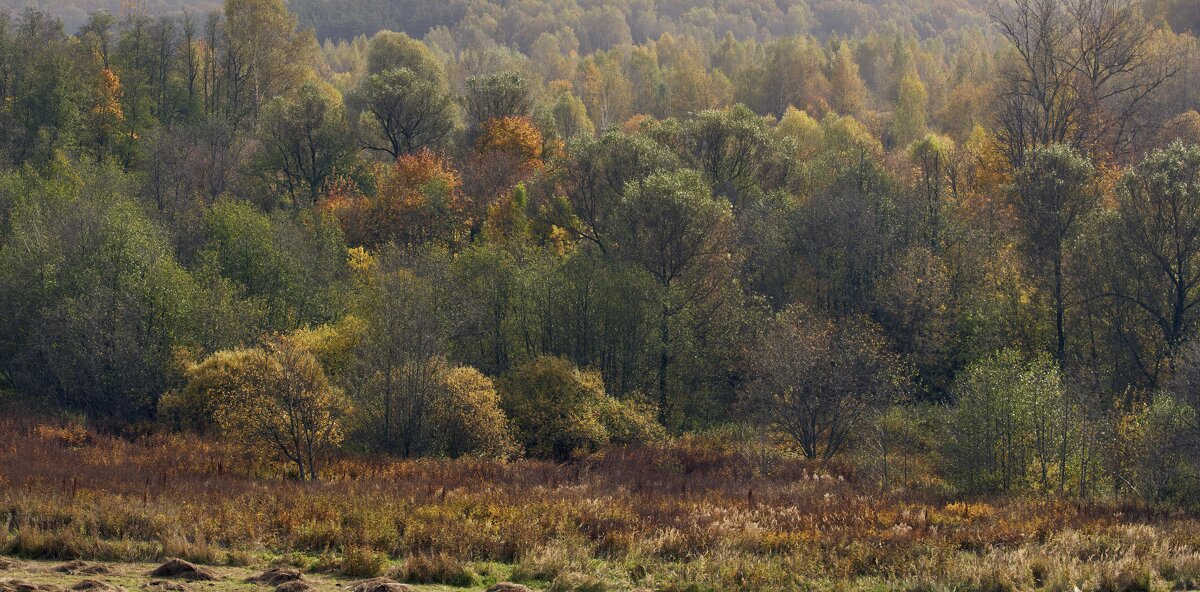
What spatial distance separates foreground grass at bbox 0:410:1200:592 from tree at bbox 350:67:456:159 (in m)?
41.8

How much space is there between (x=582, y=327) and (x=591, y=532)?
963 inches

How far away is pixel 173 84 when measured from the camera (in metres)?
82.7

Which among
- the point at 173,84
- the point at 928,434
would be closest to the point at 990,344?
the point at 928,434

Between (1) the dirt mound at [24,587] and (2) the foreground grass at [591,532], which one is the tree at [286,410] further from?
(1) the dirt mound at [24,587]

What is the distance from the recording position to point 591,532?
83.1 ft

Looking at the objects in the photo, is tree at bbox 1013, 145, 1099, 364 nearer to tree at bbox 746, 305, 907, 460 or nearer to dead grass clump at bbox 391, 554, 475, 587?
tree at bbox 746, 305, 907, 460

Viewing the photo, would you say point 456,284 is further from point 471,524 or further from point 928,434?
point 471,524

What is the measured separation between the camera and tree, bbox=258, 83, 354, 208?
69.8 m

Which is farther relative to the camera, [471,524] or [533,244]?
[533,244]

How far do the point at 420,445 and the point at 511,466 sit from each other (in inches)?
155

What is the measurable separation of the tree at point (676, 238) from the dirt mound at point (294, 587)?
30533 millimetres

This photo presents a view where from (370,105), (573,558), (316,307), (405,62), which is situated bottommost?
(573,558)

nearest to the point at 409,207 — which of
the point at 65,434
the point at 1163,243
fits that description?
the point at 65,434

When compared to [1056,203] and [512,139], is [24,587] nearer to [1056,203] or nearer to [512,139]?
[1056,203]
